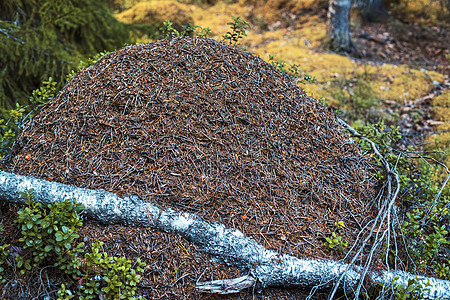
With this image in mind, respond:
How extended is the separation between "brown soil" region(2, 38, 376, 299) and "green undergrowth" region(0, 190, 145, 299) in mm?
152

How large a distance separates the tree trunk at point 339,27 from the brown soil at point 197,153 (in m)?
5.20

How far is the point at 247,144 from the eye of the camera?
3.10 metres

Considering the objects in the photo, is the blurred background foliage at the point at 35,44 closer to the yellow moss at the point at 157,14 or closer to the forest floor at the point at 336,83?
the yellow moss at the point at 157,14

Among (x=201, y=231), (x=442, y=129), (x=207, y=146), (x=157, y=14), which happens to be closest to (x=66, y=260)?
(x=201, y=231)

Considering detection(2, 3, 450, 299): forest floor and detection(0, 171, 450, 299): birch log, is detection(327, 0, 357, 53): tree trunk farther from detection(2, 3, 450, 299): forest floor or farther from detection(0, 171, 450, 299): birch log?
detection(0, 171, 450, 299): birch log

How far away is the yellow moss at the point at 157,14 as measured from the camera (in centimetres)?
837

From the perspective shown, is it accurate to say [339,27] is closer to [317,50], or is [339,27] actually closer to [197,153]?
[317,50]

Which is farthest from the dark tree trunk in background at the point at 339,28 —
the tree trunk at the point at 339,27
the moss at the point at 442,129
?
the moss at the point at 442,129

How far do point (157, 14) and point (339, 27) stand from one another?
4608mm

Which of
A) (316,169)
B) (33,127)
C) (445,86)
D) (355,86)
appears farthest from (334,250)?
(445,86)

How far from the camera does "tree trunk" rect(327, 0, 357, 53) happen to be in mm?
7660

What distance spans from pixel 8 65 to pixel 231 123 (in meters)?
3.90

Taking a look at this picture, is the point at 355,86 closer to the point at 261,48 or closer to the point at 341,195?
the point at 261,48

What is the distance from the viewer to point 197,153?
292cm
